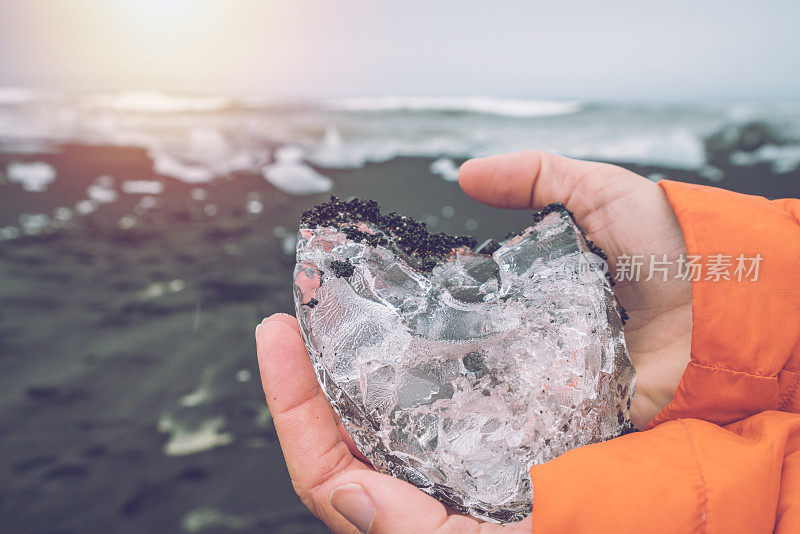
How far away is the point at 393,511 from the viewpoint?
1.03 m

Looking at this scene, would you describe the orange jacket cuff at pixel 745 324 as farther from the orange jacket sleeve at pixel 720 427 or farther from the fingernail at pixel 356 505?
the fingernail at pixel 356 505

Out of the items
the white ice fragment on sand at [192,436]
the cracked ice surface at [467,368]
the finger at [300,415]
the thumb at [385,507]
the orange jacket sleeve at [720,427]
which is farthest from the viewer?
the white ice fragment on sand at [192,436]

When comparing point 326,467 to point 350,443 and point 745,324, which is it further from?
point 745,324

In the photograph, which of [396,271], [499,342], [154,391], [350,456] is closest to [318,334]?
[396,271]

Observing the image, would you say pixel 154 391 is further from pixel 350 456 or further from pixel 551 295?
pixel 551 295

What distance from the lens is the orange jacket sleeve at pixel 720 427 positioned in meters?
0.91

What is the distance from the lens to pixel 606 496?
0.92 meters

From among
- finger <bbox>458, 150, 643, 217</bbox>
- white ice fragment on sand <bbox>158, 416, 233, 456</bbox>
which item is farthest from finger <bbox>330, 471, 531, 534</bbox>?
white ice fragment on sand <bbox>158, 416, 233, 456</bbox>

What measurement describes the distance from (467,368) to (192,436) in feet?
5.19

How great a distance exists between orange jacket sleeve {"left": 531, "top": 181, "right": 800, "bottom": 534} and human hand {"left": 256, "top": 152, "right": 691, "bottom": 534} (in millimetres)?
153

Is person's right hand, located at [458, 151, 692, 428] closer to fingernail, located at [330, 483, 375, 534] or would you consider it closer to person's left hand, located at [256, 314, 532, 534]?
person's left hand, located at [256, 314, 532, 534]

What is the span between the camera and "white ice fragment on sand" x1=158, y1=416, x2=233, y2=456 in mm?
1992

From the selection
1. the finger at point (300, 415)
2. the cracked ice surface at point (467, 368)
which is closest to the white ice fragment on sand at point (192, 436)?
the finger at point (300, 415)

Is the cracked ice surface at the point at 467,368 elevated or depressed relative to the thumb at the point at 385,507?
elevated
